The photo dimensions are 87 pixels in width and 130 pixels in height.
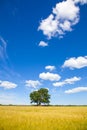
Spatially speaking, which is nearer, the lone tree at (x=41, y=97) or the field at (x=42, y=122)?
the field at (x=42, y=122)

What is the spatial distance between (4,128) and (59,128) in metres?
2.78

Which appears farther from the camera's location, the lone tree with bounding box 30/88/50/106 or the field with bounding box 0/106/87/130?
the lone tree with bounding box 30/88/50/106

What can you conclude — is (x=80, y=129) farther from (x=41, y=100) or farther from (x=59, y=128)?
(x=41, y=100)

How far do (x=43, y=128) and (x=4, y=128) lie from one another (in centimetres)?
198

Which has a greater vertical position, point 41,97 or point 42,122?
point 41,97

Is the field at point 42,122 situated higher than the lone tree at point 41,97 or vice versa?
the lone tree at point 41,97

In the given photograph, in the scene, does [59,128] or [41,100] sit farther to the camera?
[41,100]

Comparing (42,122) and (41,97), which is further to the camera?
(41,97)

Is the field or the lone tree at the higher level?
the lone tree

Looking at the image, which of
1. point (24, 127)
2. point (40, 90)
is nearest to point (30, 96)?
point (40, 90)

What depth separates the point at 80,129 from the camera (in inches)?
426

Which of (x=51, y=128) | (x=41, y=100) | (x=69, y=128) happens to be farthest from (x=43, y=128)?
(x=41, y=100)

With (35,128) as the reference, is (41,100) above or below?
above

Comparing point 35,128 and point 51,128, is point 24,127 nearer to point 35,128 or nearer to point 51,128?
point 35,128
